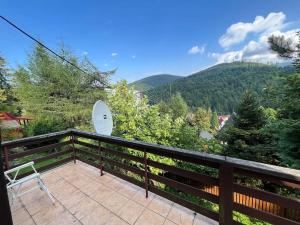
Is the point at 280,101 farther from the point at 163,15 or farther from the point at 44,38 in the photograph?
the point at 44,38

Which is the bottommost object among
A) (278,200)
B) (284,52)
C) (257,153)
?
(257,153)

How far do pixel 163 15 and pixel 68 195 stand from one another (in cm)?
1208

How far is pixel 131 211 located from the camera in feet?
7.63

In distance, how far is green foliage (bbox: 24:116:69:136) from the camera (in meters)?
10.5

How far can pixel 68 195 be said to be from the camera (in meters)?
2.80

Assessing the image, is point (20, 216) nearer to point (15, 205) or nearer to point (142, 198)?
point (15, 205)

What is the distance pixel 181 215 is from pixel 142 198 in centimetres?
67

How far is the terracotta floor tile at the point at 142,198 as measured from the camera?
251 centimetres

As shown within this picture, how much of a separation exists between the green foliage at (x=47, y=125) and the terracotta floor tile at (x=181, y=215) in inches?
401

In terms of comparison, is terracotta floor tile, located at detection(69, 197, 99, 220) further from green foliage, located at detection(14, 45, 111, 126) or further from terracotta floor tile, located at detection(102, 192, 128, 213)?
green foliage, located at detection(14, 45, 111, 126)

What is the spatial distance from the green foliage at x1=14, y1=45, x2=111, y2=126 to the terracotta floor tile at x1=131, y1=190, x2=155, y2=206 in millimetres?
9070

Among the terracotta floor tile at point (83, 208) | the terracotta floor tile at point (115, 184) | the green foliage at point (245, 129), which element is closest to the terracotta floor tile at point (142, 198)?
the terracotta floor tile at point (115, 184)

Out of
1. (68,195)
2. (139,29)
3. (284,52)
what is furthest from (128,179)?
(139,29)

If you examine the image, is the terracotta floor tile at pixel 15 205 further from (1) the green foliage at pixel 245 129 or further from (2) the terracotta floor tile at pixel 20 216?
(1) the green foliage at pixel 245 129
